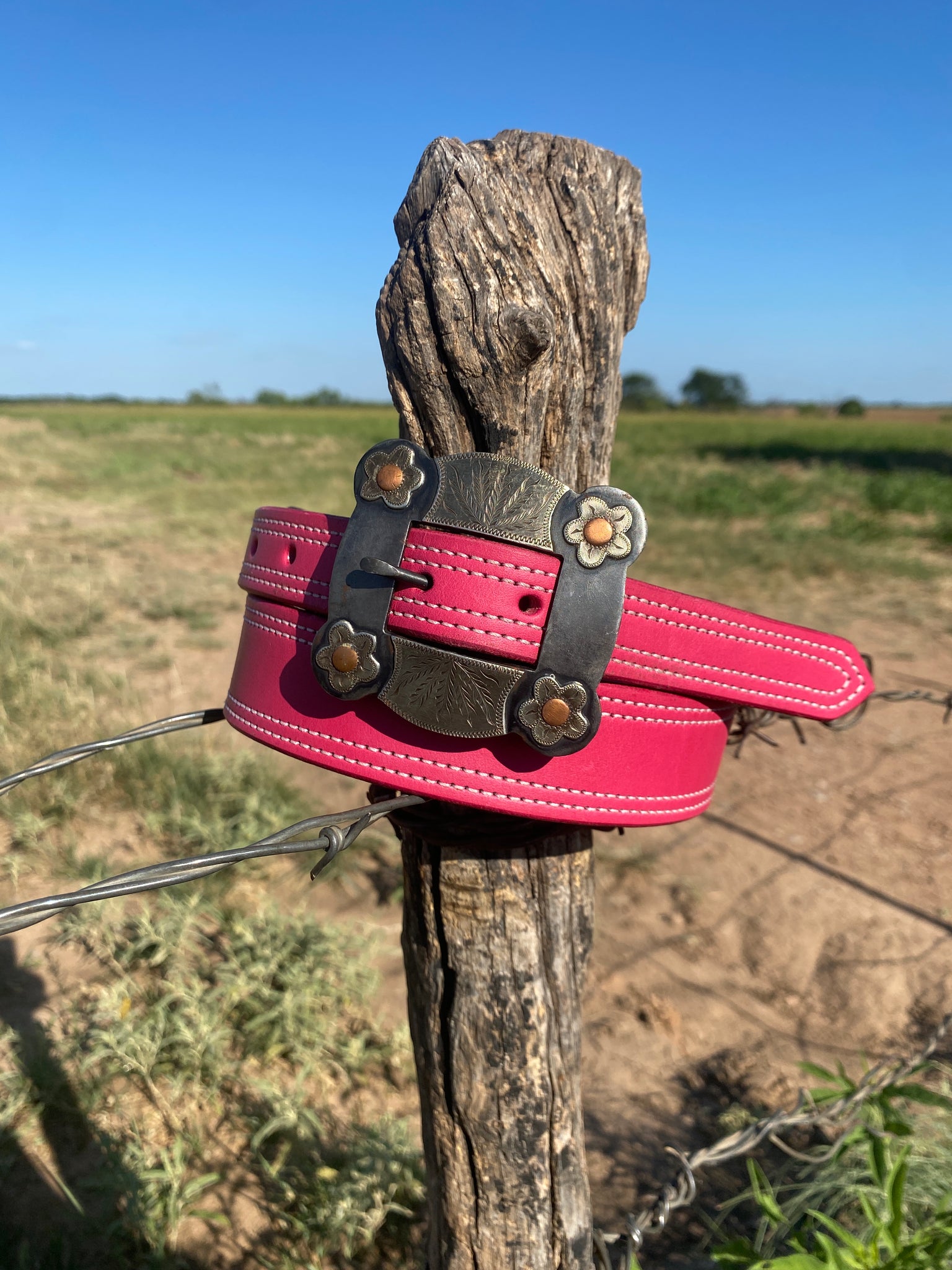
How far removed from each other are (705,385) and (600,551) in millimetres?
102937

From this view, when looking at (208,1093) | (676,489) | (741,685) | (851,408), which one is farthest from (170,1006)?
(851,408)

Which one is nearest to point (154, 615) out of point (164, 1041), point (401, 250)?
point (164, 1041)

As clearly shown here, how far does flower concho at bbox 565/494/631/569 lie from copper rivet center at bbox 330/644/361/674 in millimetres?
327

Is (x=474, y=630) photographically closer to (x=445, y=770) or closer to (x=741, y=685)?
(x=445, y=770)

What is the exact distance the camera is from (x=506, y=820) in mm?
1330

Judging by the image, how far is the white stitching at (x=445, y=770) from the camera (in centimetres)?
117

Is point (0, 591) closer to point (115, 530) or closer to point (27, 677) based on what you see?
point (27, 677)

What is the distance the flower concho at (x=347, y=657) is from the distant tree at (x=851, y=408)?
91.5m

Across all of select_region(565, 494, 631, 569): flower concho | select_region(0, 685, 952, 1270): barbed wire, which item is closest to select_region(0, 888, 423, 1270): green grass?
select_region(0, 685, 952, 1270): barbed wire

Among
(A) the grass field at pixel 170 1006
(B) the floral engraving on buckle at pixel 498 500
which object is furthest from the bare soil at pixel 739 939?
(B) the floral engraving on buckle at pixel 498 500

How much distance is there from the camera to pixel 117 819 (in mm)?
3832

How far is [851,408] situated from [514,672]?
9331cm

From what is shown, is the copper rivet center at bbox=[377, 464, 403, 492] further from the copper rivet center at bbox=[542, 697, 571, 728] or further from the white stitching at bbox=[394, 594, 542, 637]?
the copper rivet center at bbox=[542, 697, 571, 728]

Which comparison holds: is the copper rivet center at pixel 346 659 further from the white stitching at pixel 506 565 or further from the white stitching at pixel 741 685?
the white stitching at pixel 741 685
